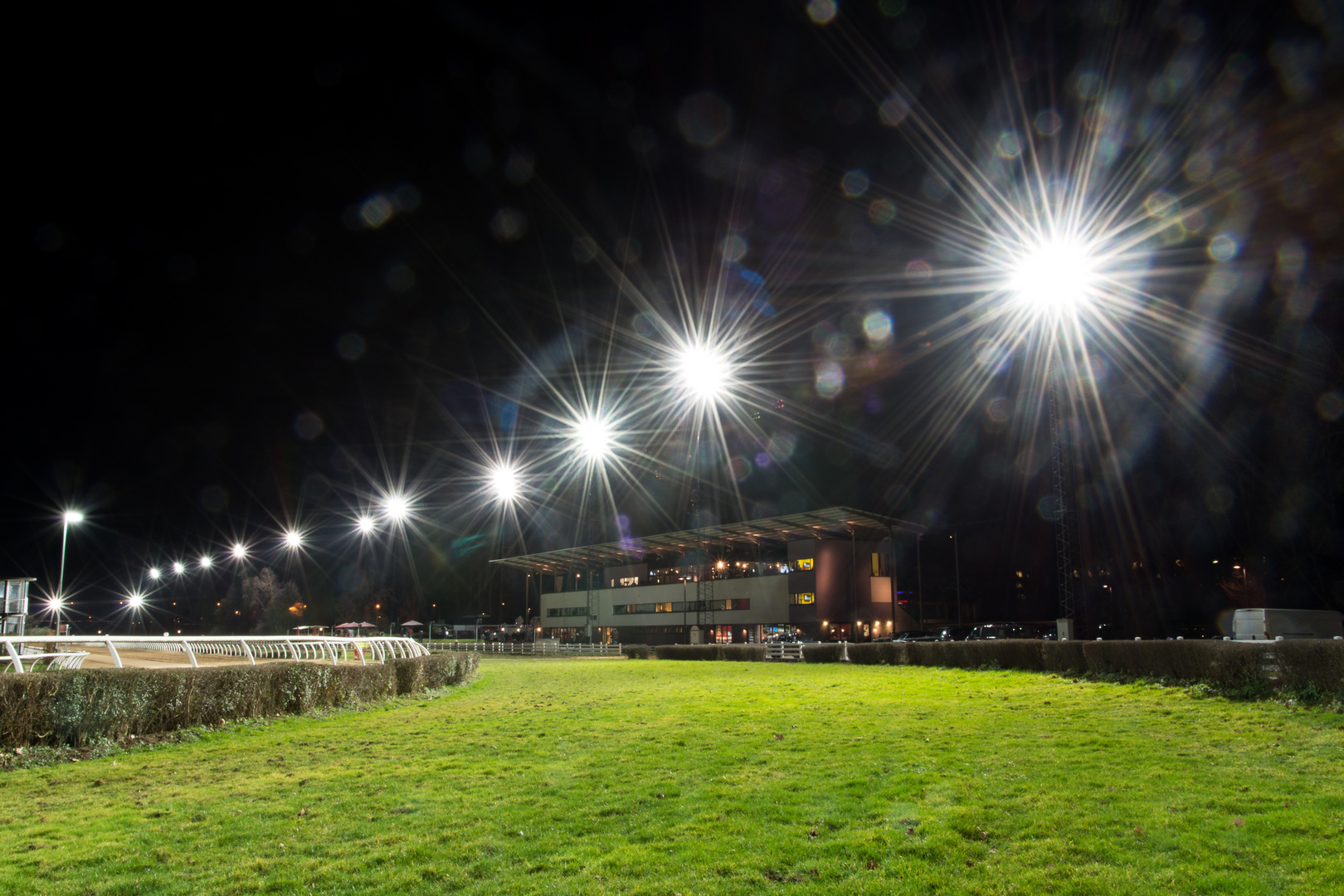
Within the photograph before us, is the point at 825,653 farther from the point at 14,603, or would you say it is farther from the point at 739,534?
the point at 14,603

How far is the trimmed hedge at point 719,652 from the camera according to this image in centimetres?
3884

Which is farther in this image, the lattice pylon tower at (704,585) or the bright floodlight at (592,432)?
the lattice pylon tower at (704,585)

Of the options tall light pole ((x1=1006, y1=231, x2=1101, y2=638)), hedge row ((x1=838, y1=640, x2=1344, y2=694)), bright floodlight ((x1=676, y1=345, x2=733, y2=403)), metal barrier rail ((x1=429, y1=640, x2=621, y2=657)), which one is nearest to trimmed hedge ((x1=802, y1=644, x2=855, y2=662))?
hedge row ((x1=838, y1=640, x2=1344, y2=694))

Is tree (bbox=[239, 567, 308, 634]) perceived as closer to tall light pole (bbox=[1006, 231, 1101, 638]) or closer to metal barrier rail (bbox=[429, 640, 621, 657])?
metal barrier rail (bbox=[429, 640, 621, 657])

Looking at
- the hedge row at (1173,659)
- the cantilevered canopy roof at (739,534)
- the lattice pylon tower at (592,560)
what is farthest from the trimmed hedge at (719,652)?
the lattice pylon tower at (592,560)

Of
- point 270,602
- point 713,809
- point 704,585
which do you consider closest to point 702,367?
point 704,585

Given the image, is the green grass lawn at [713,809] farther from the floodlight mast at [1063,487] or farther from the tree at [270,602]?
the tree at [270,602]

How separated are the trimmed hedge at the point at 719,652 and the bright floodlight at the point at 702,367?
16.4m

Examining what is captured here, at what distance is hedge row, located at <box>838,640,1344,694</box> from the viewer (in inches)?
492

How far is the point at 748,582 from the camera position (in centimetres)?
6650

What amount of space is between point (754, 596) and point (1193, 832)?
60.3 meters

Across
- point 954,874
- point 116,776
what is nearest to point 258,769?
point 116,776

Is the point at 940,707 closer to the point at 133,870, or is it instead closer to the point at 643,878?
the point at 643,878

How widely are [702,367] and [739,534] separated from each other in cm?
2192
